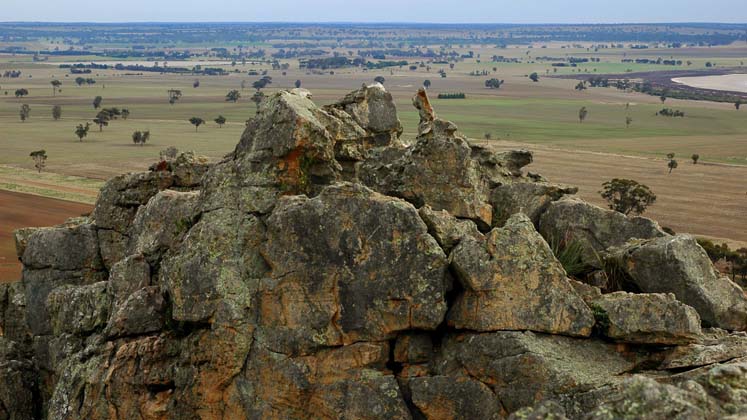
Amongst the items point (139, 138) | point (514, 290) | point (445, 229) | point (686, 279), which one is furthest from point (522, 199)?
point (139, 138)

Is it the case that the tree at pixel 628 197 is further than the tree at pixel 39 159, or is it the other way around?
the tree at pixel 39 159

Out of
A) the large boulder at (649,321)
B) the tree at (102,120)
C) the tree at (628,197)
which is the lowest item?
the tree at (102,120)

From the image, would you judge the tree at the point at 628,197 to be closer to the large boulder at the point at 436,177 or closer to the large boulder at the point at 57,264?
the large boulder at the point at 436,177

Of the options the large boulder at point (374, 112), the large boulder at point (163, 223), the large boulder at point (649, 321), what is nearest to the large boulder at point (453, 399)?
the large boulder at point (649, 321)

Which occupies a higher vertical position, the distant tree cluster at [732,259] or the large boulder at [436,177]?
the large boulder at [436,177]

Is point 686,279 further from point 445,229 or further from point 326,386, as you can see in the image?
point 326,386

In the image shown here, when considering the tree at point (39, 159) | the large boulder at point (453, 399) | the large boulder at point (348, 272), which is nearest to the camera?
the large boulder at point (453, 399)

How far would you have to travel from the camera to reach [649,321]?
18.0m

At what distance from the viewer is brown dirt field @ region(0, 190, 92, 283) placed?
6674 centimetres

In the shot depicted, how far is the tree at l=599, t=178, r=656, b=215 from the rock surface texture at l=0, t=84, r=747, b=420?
61.3 meters

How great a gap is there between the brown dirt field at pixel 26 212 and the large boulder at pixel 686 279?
49.0m

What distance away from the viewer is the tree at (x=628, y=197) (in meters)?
82.6

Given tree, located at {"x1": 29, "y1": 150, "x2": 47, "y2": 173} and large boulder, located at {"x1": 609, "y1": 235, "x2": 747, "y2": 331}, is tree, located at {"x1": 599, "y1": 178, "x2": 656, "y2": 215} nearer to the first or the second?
large boulder, located at {"x1": 609, "y1": 235, "x2": 747, "y2": 331}

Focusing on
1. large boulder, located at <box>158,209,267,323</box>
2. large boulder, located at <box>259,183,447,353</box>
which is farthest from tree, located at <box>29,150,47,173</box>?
large boulder, located at <box>259,183,447,353</box>
